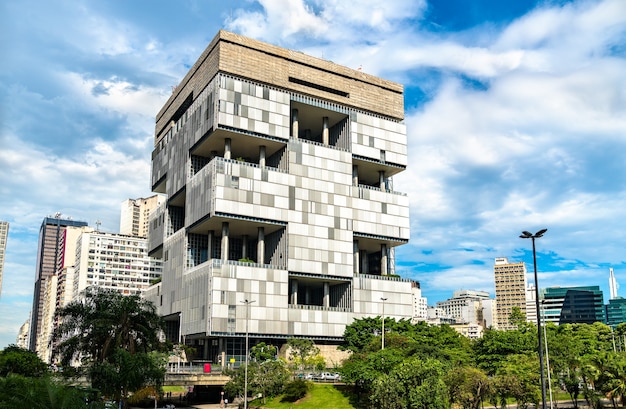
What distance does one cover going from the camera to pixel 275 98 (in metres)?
116

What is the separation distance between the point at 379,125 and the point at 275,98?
76.4 ft

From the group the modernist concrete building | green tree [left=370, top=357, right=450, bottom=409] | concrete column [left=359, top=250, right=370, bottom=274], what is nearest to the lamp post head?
green tree [left=370, top=357, right=450, bottom=409]

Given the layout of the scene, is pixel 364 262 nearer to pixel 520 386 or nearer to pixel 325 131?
pixel 325 131

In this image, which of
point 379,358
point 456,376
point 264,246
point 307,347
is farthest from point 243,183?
point 456,376

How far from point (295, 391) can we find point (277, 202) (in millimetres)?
39485

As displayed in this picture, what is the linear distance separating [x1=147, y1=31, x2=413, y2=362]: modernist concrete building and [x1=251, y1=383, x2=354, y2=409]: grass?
23145 mm

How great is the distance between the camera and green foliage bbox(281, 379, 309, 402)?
8175cm

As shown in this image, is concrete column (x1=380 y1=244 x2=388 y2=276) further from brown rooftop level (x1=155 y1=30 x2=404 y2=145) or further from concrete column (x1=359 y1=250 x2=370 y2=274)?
brown rooftop level (x1=155 y1=30 x2=404 y2=145)

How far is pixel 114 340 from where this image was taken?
171ft

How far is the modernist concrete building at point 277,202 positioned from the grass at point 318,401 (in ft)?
75.9

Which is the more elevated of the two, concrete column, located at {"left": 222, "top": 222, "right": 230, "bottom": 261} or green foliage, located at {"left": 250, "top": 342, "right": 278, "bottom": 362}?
concrete column, located at {"left": 222, "top": 222, "right": 230, "bottom": 261}

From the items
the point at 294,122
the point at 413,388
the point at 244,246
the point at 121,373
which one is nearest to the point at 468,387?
the point at 413,388

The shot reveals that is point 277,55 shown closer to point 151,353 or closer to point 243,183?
point 243,183

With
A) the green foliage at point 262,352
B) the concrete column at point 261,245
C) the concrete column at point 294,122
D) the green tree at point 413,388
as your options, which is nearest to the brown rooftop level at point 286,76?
the concrete column at point 294,122
